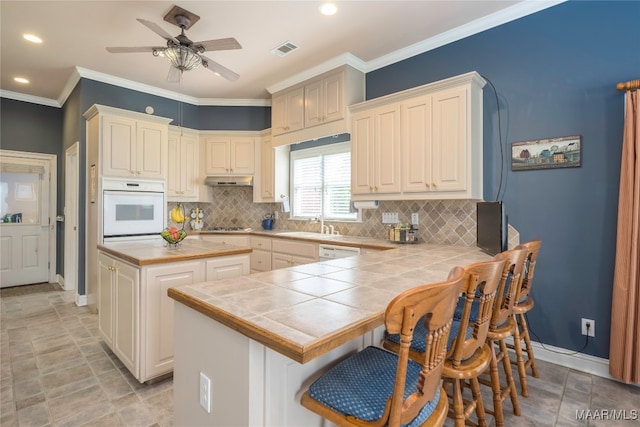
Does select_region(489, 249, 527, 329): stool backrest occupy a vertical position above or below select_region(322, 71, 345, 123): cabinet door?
below

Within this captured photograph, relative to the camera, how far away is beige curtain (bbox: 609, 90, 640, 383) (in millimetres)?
2168

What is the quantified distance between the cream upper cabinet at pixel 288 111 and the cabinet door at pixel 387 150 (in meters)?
1.17

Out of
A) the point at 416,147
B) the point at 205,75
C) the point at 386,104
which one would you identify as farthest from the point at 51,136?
the point at 416,147

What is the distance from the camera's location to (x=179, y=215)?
3018mm

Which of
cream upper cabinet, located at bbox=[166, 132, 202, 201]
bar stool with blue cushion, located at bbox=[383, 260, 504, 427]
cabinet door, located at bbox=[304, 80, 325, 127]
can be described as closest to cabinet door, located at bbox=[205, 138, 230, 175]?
cream upper cabinet, located at bbox=[166, 132, 202, 201]

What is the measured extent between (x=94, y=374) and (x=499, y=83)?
422 cm

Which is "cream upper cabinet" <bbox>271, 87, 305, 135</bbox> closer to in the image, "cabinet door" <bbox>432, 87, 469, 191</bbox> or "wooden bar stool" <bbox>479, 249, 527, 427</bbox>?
"cabinet door" <bbox>432, 87, 469, 191</bbox>

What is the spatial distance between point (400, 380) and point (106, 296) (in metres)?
2.81

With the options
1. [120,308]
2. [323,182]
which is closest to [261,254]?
[323,182]

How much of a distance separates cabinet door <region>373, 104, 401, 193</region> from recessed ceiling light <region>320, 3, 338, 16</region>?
3.36 ft

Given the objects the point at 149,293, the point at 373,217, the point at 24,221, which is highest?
the point at 373,217

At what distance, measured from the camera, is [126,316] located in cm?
237

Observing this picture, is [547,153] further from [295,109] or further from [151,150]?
[151,150]

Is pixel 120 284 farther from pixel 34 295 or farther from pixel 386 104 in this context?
pixel 34 295
